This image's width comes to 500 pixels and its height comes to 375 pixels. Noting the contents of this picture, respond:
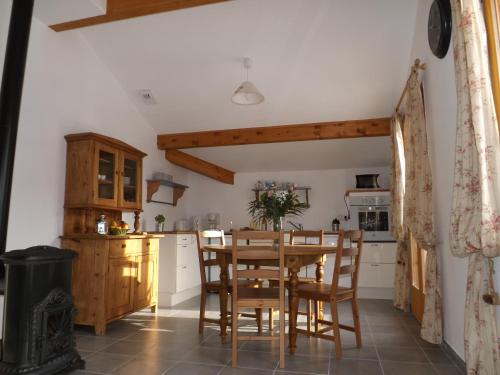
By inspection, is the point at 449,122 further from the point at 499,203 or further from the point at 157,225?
the point at 157,225

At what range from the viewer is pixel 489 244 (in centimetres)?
157

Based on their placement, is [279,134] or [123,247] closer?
[123,247]

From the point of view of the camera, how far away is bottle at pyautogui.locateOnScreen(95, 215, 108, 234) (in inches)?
142

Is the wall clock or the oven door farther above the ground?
the wall clock

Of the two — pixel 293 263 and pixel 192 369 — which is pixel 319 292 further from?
pixel 192 369

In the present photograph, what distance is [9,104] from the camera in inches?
103

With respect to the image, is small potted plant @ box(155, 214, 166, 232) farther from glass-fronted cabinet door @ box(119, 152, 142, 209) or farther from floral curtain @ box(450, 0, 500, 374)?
floral curtain @ box(450, 0, 500, 374)

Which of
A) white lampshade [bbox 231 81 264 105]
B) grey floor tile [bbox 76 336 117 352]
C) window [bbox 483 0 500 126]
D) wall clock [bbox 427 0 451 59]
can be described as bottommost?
grey floor tile [bbox 76 336 117 352]

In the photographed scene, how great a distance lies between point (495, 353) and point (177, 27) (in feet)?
11.9

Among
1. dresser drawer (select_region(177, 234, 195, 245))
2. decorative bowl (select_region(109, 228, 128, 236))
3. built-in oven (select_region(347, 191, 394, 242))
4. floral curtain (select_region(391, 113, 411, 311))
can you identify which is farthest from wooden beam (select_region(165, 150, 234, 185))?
floral curtain (select_region(391, 113, 411, 311))

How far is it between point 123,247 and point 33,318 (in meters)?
1.28

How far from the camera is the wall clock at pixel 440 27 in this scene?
2352 millimetres

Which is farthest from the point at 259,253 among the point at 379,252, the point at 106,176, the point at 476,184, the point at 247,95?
the point at 379,252

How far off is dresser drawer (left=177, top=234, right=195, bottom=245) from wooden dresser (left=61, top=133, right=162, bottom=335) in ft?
2.02
